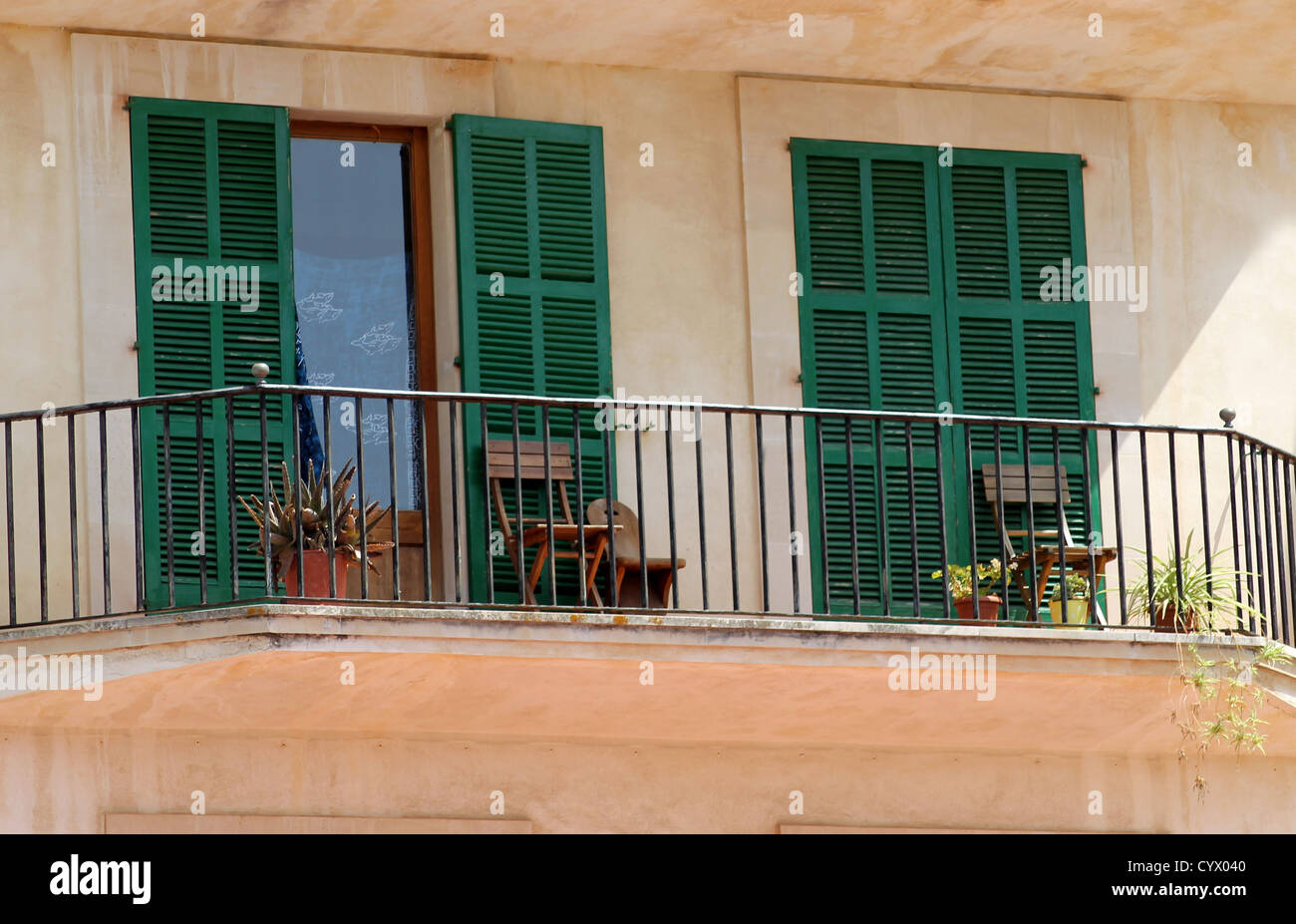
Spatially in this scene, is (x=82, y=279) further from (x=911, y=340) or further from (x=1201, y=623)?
(x=1201, y=623)

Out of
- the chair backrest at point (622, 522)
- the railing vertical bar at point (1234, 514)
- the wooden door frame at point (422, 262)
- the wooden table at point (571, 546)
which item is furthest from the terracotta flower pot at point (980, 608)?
the wooden door frame at point (422, 262)

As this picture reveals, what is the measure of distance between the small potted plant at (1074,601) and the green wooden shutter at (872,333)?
614mm

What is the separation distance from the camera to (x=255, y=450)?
1087 centimetres

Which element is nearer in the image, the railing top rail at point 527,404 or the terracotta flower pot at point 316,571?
the railing top rail at point 527,404

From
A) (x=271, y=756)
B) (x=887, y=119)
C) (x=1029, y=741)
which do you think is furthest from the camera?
(x=887, y=119)

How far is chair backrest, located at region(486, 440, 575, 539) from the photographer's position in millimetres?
11047

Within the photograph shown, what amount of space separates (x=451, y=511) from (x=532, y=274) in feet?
3.81

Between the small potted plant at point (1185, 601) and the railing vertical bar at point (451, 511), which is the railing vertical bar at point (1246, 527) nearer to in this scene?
the small potted plant at point (1185, 601)

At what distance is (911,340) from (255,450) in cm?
320

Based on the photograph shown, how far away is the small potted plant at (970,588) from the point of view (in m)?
10.9

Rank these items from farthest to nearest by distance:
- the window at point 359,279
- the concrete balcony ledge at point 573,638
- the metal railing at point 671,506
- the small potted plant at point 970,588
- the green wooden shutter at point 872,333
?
the green wooden shutter at point 872,333
the window at point 359,279
the small potted plant at point 970,588
the metal railing at point 671,506
the concrete balcony ledge at point 573,638

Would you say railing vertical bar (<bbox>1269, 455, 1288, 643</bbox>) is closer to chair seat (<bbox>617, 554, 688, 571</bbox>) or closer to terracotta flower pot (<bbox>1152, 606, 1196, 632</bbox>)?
terracotta flower pot (<bbox>1152, 606, 1196, 632</bbox>)

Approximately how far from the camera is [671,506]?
9914mm
